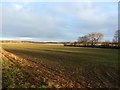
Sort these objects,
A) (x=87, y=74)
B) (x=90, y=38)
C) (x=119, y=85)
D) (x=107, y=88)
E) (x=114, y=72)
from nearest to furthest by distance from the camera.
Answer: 1. (x=107, y=88)
2. (x=119, y=85)
3. (x=87, y=74)
4. (x=114, y=72)
5. (x=90, y=38)

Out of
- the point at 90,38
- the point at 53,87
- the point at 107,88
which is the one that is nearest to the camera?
the point at 53,87

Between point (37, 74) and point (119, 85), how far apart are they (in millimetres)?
5779

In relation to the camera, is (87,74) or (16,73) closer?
(16,73)

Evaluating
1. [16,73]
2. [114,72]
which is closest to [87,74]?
[114,72]

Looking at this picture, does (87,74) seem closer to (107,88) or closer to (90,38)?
(107,88)

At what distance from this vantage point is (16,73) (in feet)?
52.1

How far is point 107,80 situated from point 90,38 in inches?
5026

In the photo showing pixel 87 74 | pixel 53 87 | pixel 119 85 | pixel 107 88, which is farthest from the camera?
pixel 87 74

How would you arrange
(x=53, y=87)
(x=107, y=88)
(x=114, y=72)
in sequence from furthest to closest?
(x=114, y=72) → (x=107, y=88) → (x=53, y=87)

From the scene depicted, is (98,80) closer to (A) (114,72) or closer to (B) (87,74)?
(B) (87,74)

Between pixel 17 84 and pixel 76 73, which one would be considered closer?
pixel 17 84

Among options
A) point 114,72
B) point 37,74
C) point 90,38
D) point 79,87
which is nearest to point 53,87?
point 79,87

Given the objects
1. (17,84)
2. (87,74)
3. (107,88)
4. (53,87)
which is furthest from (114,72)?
(17,84)

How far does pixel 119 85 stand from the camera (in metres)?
15.0
